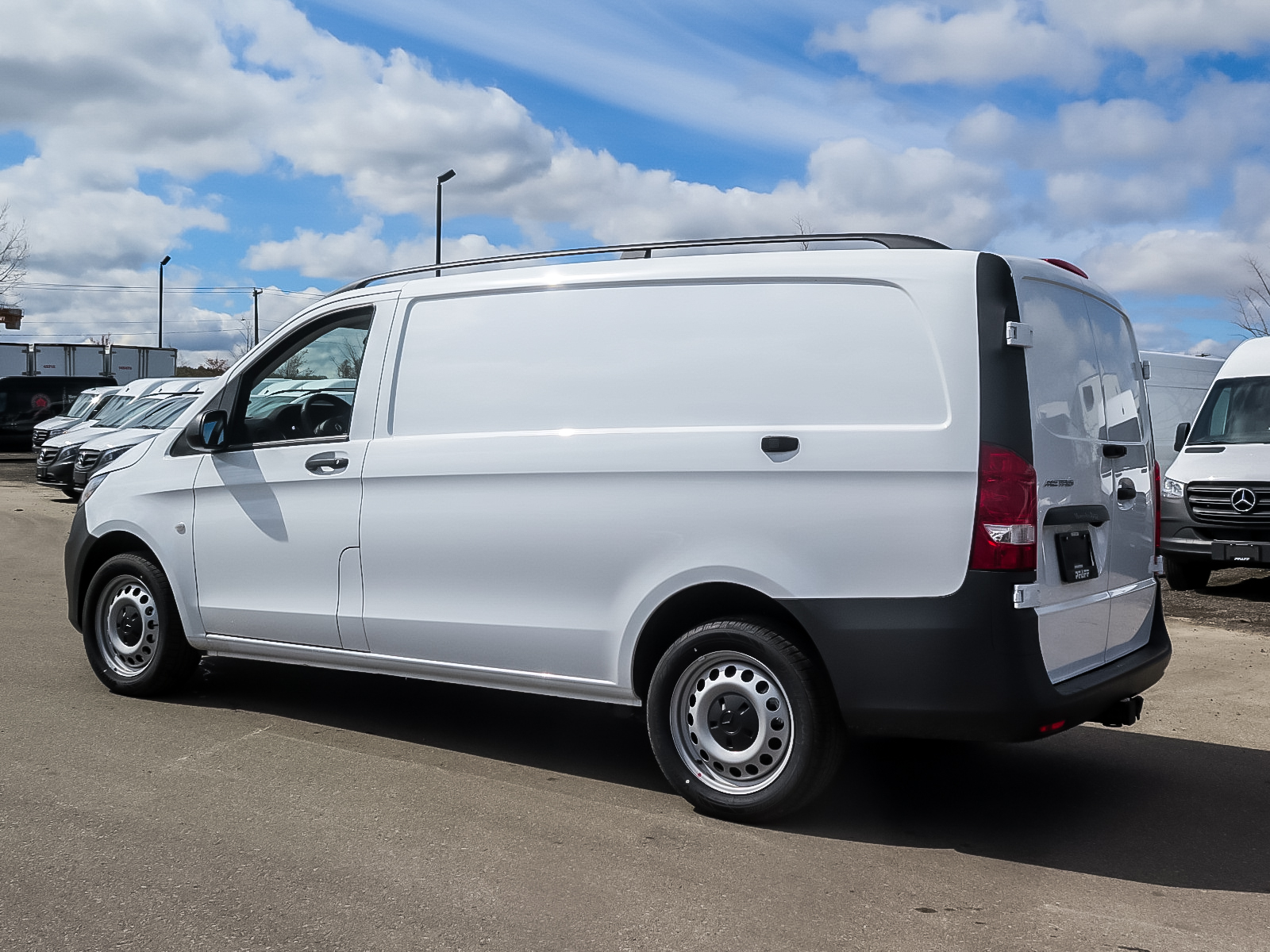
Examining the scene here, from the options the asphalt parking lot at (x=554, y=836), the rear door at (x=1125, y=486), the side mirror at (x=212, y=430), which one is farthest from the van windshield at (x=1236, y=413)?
the side mirror at (x=212, y=430)

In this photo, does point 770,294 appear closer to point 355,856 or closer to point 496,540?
point 496,540

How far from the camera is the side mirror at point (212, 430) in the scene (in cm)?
602

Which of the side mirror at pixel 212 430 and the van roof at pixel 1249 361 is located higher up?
the van roof at pixel 1249 361

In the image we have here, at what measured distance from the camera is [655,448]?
4.64 meters

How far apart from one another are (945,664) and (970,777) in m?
1.38

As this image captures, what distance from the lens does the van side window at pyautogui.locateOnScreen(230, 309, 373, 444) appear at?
5641 millimetres

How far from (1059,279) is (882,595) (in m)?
1.40

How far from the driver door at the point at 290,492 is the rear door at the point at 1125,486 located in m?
3.04

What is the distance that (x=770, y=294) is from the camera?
4.57 m

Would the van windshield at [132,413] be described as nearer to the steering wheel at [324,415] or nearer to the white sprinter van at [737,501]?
the steering wheel at [324,415]

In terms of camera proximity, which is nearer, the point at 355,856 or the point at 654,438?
the point at 355,856

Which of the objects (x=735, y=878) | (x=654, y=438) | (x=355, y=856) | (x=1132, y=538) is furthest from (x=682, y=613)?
(x=1132, y=538)

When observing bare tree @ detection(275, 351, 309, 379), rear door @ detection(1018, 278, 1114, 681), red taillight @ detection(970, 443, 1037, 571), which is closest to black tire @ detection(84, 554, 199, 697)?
bare tree @ detection(275, 351, 309, 379)

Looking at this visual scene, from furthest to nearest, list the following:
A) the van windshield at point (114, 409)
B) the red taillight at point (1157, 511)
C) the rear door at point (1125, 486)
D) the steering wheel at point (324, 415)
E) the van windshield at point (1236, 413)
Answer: the van windshield at point (114, 409)
the van windshield at point (1236, 413)
the steering wheel at point (324, 415)
the red taillight at point (1157, 511)
the rear door at point (1125, 486)
